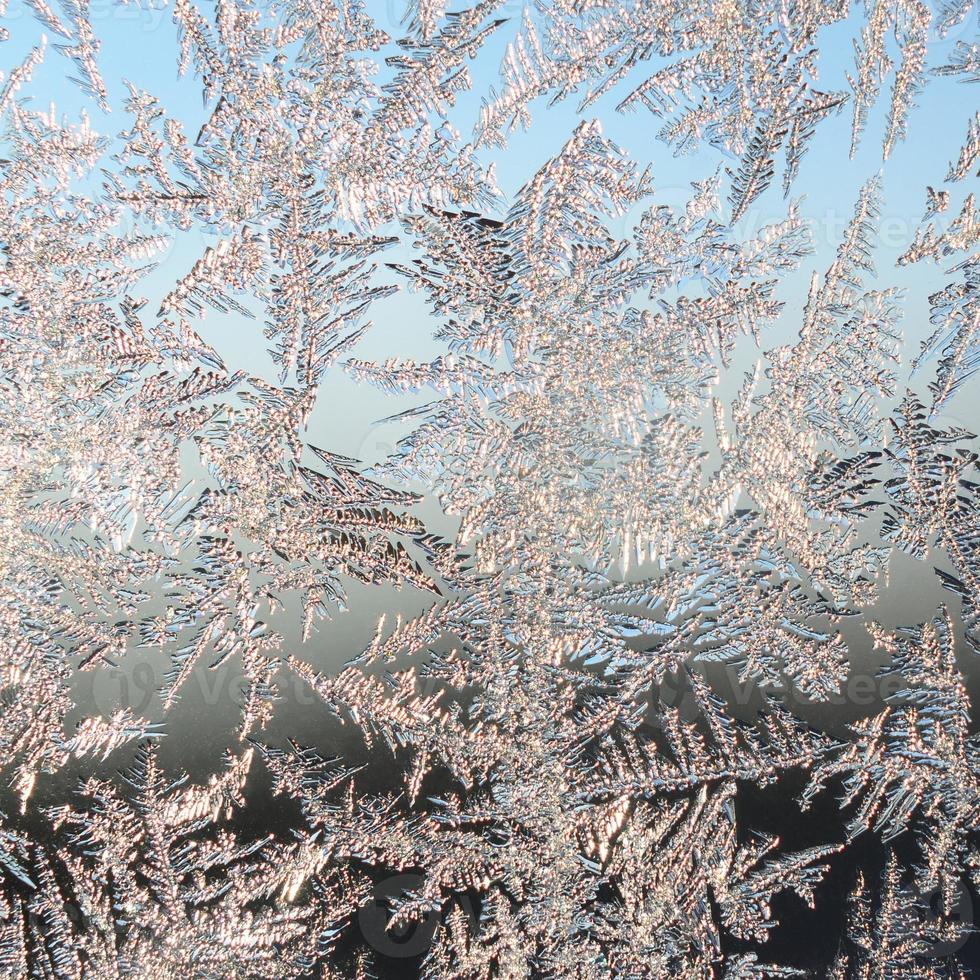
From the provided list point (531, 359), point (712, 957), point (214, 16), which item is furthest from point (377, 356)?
point (712, 957)

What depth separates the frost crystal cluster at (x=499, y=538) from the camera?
0.51m

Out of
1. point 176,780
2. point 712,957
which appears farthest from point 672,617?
point 176,780

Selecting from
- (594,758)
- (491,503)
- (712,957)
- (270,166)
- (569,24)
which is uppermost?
(569,24)

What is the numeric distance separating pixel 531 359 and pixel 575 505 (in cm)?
10

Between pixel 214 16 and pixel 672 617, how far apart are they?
0.48 meters

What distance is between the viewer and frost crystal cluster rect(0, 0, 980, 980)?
513 mm

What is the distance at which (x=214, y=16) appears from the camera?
491mm

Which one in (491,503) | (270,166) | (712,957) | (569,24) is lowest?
(712,957)

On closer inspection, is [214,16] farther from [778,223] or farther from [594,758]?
[594,758]

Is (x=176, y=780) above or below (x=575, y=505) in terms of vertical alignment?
below

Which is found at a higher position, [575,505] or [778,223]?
[778,223]

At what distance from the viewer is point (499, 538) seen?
0.54 metres

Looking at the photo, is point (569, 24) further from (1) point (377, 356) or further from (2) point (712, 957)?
(2) point (712, 957)

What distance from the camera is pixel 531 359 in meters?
0.53
